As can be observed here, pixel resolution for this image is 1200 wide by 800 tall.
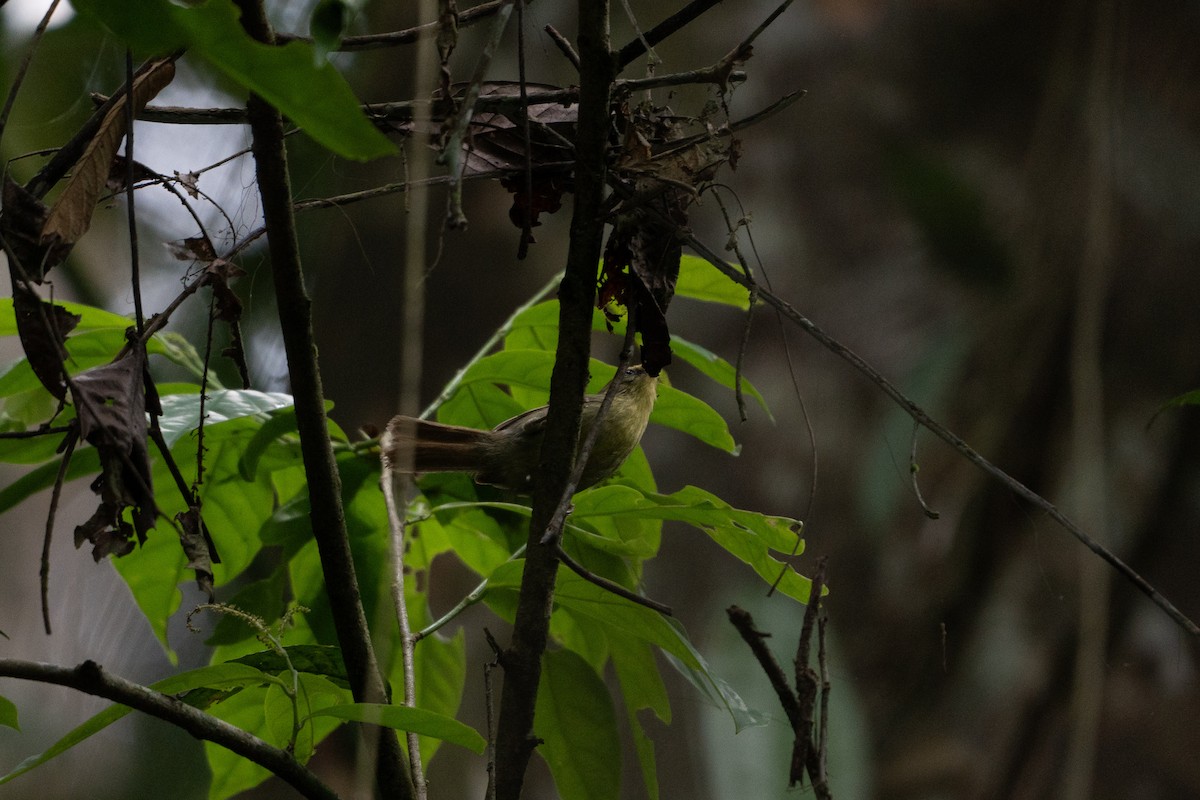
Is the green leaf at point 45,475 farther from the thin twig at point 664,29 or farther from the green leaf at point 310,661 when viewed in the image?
the thin twig at point 664,29

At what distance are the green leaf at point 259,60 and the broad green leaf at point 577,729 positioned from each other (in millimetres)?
538

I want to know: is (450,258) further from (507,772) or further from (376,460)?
(507,772)

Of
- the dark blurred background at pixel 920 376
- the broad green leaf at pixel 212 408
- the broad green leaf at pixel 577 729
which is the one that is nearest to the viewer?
the broad green leaf at pixel 212 408

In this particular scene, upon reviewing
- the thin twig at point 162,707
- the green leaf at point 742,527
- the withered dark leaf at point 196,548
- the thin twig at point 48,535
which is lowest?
the thin twig at point 162,707

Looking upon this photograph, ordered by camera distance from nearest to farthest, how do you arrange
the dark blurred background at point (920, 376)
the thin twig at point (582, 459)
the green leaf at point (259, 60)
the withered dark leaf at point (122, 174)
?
the green leaf at point (259, 60)
the thin twig at point (582, 459)
the withered dark leaf at point (122, 174)
the dark blurred background at point (920, 376)

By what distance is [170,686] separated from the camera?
61cm

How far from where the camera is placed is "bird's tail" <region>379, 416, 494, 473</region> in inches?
35.4

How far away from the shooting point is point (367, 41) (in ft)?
1.96

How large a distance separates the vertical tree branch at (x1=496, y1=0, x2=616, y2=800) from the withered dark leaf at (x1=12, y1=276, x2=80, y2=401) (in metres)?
0.25

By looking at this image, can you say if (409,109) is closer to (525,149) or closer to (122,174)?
(525,149)

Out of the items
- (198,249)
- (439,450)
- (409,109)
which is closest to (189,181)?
(198,249)

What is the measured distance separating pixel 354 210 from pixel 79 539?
1.45m

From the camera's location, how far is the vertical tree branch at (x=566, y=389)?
0.53 metres

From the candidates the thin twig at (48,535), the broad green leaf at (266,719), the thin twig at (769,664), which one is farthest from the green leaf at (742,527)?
the thin twig at (48,535)
